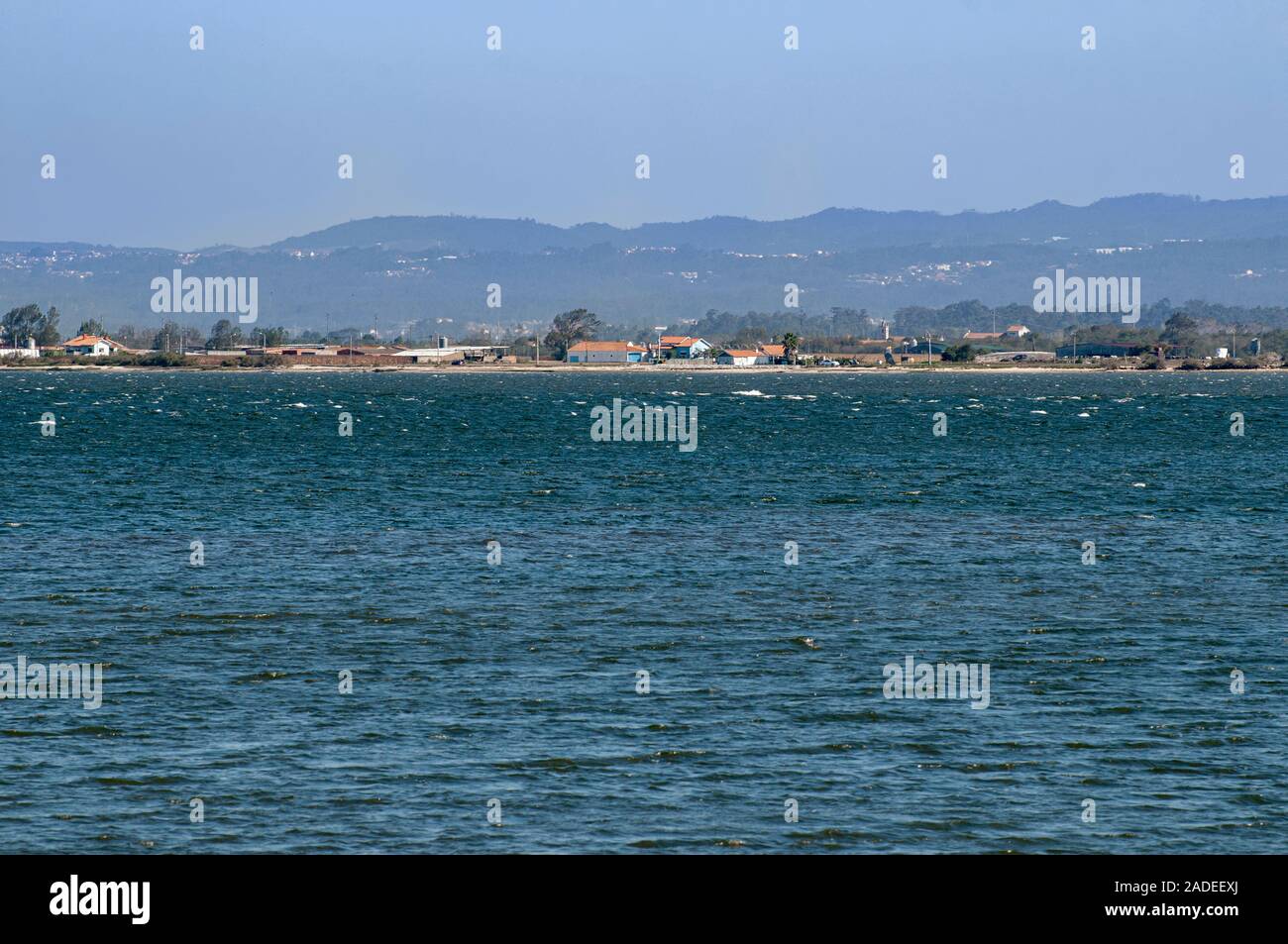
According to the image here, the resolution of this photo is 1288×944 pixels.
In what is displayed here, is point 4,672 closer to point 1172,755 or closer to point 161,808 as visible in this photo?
point 161,808

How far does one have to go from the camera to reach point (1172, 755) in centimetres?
2497

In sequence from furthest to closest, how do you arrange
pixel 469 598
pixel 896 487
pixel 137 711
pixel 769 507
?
1. pixel 896 487
2. pixel 769 507
3. pixel 469 598
4. pixel 137 711

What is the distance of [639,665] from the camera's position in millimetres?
31344

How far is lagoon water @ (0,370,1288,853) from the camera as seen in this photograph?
2181 cm

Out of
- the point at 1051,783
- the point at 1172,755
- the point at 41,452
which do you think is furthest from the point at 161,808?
the point at 41,452

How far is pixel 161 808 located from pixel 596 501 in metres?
43.4

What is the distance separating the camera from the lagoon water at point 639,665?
71.6 ft

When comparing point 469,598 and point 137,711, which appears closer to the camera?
point 137,711

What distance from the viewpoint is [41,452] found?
9275cm
